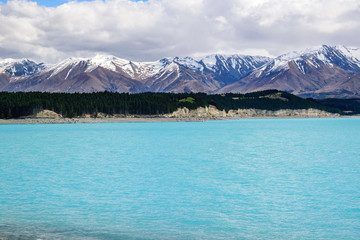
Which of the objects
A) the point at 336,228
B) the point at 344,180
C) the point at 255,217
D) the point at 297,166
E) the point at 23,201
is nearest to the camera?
the point at 336,228

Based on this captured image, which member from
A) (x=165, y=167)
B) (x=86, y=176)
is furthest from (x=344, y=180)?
(x=86, y=176)

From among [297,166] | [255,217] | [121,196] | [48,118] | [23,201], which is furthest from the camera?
[48,118]

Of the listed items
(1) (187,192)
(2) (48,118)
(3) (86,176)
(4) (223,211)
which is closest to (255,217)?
(4) (223,211)

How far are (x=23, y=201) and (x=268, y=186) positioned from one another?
17.7 m

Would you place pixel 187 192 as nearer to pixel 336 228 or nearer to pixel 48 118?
pixel 336 228

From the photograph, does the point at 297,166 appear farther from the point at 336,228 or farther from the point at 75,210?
the point at 75,210

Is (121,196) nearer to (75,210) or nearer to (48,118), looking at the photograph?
(75,210)

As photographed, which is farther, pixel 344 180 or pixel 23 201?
pixel 344 180

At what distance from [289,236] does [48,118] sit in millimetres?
161975

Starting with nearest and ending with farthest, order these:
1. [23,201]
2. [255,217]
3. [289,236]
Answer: [289,236], [255,217], [23,201]

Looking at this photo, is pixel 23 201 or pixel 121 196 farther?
pixel 121 196

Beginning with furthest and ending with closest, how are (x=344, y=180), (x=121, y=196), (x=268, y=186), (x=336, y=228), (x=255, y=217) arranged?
(x=344, y=180), (x=268, y=186), (x=121, y=196), (x=255, y=217), (x=336, y=228)

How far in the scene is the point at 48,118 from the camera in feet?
555

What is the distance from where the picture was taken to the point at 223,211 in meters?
23.5
